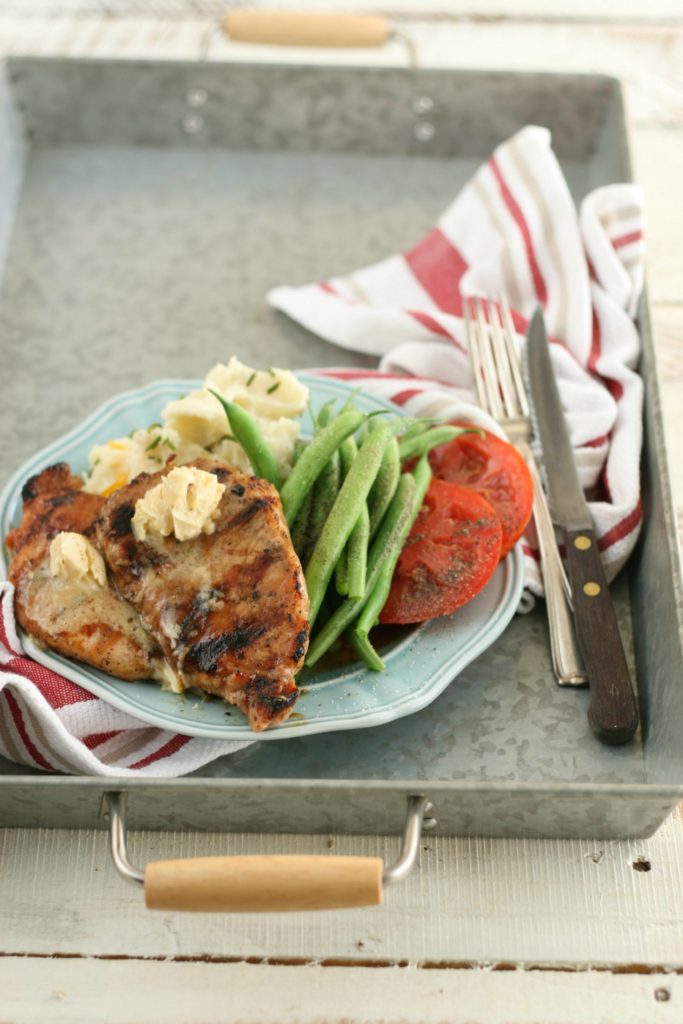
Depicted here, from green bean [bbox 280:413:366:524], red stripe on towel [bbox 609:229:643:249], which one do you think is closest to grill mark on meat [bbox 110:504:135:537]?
green bean [bbox 280:413:366:524]

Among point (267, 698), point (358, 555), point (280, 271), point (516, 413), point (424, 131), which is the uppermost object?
point (424, 131)

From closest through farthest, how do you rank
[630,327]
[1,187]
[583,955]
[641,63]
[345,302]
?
[583,955] < [630,327] < [345,302] < [1,187] < [641,63]

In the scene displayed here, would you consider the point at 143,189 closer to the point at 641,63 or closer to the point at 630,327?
the point at 630,327

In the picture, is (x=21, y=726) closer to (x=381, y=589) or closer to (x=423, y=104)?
(x=381, y=589)

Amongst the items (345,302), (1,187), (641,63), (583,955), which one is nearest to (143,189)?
(1,187)

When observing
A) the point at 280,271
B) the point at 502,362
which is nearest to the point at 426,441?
the point at 502,362

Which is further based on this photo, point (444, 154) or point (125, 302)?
point (444, 154)

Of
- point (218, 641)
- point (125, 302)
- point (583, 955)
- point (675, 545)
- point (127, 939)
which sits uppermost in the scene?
point (125, 302)

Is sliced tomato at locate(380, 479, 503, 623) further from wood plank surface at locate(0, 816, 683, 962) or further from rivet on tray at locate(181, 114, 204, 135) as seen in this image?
rivet on tray at locate(181, 114, 204, 135)
